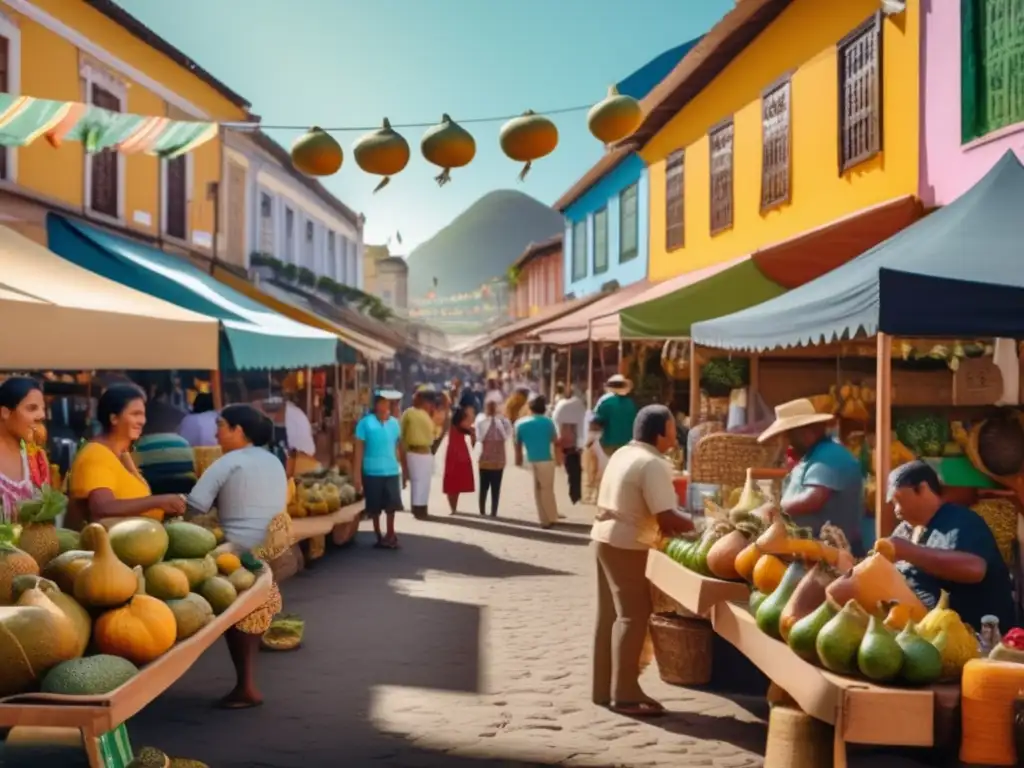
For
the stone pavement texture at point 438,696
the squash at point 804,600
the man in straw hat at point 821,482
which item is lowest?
the stone pavement texture at point 438,696

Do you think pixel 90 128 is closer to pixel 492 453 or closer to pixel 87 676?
pixel 87 676

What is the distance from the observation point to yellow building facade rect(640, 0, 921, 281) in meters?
10.9

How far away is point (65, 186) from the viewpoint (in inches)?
548

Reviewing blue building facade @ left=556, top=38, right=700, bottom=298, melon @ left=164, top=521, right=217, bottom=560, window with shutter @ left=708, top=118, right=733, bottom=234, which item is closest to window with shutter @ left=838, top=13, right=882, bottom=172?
window with shutter @ left=708, top=118, right=733, bottom=234

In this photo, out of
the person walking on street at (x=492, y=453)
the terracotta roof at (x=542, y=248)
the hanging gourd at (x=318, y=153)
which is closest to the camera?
the hanging gourd at (x=318, y=153)

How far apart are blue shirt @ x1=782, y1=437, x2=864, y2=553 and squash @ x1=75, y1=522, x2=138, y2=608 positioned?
3.99m

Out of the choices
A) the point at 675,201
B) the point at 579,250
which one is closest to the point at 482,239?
the point at 579,250

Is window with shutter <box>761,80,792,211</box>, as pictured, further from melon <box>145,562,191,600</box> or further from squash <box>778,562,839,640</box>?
melon <box>145,562,191,600</box>

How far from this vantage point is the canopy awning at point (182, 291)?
1155 cm

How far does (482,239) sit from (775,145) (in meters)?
170

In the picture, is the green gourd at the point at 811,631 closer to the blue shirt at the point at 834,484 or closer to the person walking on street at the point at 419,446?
the blue shirt at the point at 834,484

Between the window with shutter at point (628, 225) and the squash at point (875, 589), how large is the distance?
58.4 ft

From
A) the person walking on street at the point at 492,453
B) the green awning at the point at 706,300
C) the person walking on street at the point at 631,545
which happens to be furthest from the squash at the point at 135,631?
the person walking on street at the point at 492,453

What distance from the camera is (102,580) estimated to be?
163 inches
